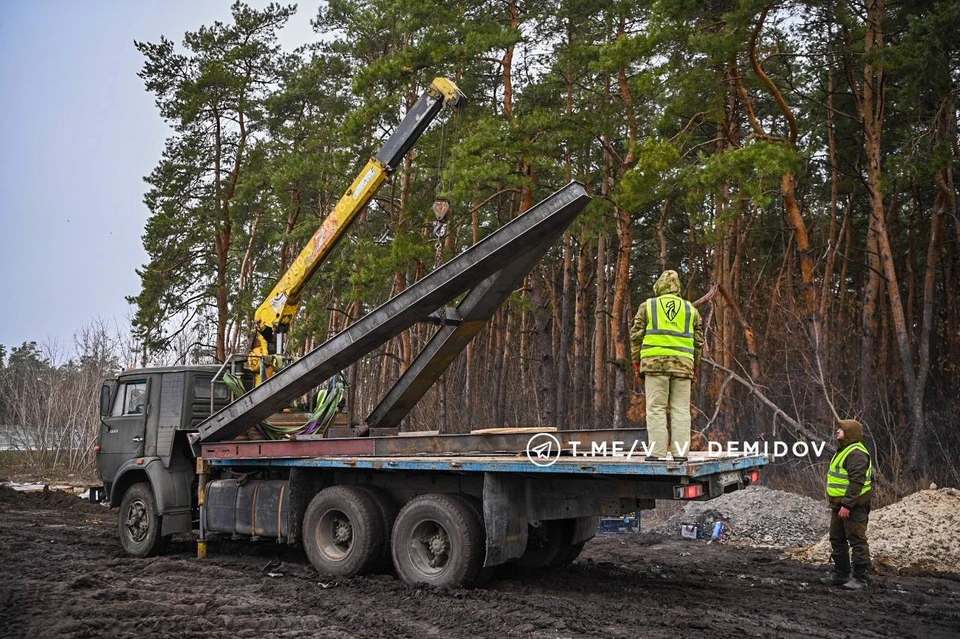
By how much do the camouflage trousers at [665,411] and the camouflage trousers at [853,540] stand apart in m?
2.85

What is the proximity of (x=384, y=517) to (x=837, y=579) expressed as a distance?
492cm

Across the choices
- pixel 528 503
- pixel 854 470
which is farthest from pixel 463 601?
pixel 854 470

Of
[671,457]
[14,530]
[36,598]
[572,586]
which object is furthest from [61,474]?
[671,457]

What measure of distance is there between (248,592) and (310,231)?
690 inches

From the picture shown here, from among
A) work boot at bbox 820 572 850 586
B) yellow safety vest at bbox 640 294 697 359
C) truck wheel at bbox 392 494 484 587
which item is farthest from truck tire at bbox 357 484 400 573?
work boot at bbox 820 572 850 586

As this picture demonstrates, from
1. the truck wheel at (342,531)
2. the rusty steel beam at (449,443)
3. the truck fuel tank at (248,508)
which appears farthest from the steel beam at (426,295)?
the truck wheel at (342,531)

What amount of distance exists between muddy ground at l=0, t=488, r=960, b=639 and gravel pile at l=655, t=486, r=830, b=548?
4.88 feet

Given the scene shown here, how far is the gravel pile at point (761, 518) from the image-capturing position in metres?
12.0

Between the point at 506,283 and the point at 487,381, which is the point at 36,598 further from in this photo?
the point at 487,381

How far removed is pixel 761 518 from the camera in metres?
12.4

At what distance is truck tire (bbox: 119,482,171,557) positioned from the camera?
34.2 feet

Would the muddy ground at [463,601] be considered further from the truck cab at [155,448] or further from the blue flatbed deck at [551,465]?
the blue flatbed deck at [551,465]

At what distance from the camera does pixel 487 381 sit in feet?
118

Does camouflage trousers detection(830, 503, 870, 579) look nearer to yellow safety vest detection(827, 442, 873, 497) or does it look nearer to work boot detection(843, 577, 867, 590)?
work boot detection(843, 577, 867, 590)
